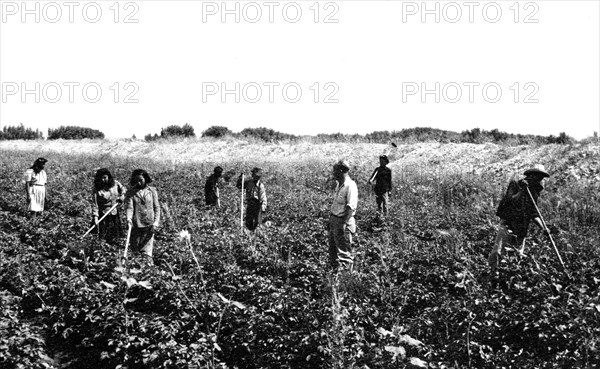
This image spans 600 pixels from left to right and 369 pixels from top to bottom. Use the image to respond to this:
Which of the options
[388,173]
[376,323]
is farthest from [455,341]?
[388,173]

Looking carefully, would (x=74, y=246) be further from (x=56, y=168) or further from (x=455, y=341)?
(x=56, y=168)

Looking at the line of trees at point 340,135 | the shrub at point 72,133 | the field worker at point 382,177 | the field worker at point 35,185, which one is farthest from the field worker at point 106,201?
the shrub at point 72,133

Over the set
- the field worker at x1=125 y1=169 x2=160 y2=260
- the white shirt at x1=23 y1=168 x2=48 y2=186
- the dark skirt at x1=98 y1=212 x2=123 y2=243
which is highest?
the white shirt at x1=23 y1=168 x2=48 y2=186

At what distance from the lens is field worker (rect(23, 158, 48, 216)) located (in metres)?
9.12

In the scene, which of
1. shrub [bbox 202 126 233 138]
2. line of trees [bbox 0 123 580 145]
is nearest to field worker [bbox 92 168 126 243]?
line of trees [bbox 0 123 580 145]

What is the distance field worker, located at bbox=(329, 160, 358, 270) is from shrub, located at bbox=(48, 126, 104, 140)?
4426 cm

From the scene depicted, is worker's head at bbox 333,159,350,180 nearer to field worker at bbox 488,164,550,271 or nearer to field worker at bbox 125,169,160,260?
field worker at bbox 488,164,550,271

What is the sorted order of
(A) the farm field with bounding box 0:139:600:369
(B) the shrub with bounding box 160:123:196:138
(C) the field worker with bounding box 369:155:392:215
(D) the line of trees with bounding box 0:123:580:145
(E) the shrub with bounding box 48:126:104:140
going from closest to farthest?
(A) the farm field with bounding box 0:139:600:369 → (C) the field worker with bounding box 369:155:392:215 → (D) the line of trees with bounding box 0:123:580:145 → (B) the shrub with bounding box 160:123:196:138 → (E) the shrub with bounding box 48:126:104:140

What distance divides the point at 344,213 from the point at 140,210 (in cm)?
255

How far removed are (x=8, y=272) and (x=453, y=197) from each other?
975 centimetres

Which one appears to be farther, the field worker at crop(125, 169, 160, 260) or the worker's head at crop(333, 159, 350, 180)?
the field worker at crop(125, 169, 160, 260)

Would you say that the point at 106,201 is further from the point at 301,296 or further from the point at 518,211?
the point at 518,211

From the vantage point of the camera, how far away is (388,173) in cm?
1034

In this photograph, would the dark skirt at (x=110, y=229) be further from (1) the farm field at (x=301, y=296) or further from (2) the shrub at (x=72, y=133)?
(2) the shrub at (x=72, y=133)
